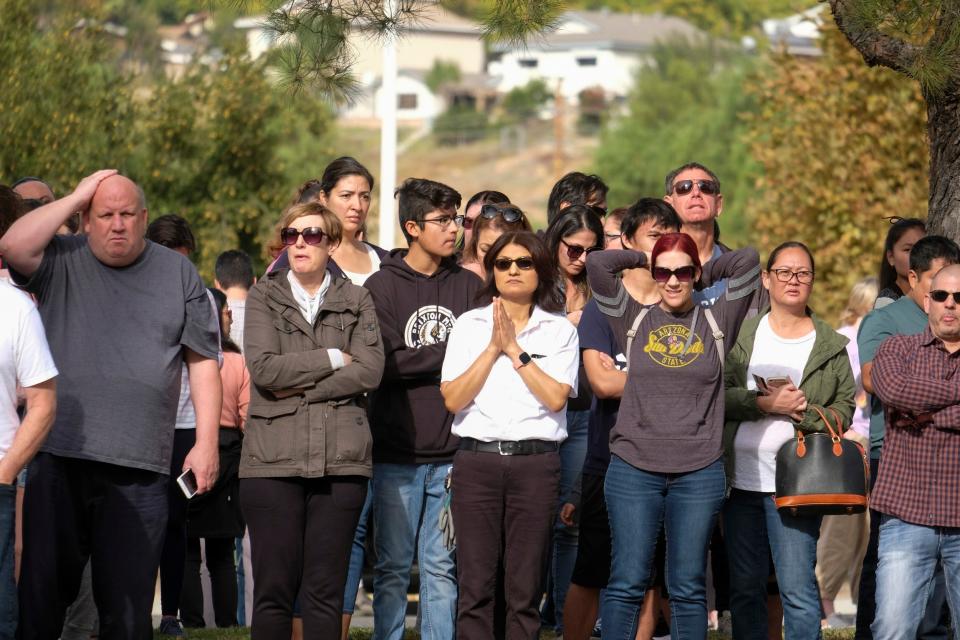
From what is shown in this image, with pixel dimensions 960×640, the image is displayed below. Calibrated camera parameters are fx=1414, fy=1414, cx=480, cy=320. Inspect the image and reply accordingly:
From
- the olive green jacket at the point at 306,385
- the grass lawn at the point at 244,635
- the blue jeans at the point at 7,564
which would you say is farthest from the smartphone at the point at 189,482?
the grass lawn at the point at 244,635

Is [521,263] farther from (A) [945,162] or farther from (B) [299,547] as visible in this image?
(A) [945,162]

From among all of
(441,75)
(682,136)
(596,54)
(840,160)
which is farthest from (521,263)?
(596,54)

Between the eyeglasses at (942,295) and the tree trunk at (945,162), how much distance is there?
1558 mm

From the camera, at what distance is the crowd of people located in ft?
19.3

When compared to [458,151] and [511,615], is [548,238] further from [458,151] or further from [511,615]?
[458,151]

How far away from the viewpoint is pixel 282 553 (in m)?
6.23

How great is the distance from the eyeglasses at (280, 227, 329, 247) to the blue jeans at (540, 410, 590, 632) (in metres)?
1.76

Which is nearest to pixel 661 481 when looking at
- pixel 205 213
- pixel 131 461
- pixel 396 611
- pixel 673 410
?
pixel 673 410

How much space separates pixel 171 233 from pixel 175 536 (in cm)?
180

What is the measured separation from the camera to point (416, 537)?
6891 mm

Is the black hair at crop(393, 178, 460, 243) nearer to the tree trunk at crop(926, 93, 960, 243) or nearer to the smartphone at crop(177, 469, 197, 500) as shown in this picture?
the smartphone at crop(177, 469, 197, 500)

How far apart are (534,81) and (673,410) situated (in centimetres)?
10450

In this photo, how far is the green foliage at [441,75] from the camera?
402ft

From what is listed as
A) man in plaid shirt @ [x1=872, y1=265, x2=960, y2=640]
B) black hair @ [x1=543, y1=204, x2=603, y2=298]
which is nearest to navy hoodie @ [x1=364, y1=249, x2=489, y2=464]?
black hair @ [x1=543, y1=204, x2=603, y2=298]
